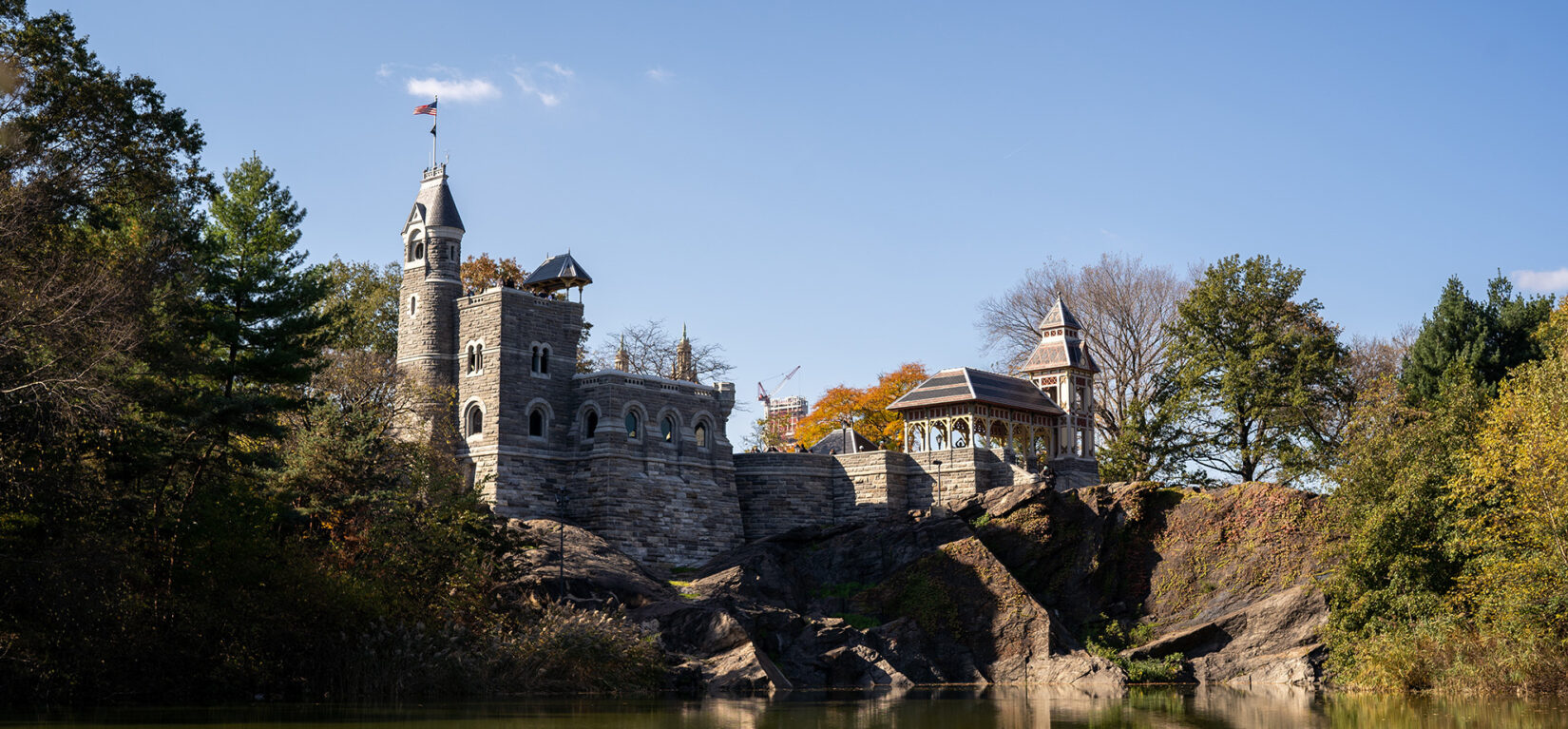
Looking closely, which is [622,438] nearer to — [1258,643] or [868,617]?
[868,617]

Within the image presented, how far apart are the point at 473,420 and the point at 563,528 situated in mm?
6842

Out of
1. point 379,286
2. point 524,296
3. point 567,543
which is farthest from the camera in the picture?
point 379,286

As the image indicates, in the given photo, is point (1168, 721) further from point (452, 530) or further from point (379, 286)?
point (379, 286)

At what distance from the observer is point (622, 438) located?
43.1m

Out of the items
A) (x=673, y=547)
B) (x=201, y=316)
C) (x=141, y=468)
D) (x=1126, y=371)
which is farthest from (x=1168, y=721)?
Answer: (x=1126, y=371)

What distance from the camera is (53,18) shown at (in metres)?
24.0

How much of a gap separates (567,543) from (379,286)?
57.7 feet

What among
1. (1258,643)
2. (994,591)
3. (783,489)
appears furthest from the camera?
(783,489)

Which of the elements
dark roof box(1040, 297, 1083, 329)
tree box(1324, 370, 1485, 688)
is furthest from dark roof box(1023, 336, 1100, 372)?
tree box(1324, 370, 1485, 688)

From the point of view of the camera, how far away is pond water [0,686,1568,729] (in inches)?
712

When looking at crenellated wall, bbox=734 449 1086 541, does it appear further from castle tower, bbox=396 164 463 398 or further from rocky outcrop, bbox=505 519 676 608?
castle tower, bbox=396 164 463 398

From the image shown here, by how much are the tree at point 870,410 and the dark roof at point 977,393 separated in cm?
1240

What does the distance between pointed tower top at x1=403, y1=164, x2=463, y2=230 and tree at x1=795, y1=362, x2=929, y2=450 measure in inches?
932

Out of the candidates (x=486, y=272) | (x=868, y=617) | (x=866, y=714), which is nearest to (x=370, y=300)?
(x=486, y=272)
